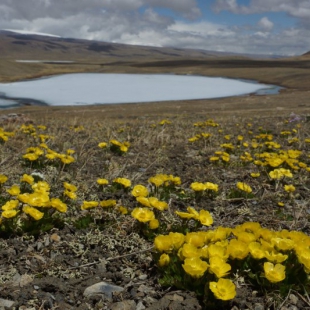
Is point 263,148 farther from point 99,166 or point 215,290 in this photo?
point 215,290

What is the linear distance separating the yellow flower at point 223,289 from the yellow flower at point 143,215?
1.48 meters

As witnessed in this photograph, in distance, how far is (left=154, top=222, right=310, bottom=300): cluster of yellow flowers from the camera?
127 inches

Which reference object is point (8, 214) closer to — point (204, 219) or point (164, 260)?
point (164, 260)

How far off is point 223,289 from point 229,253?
0.41 m

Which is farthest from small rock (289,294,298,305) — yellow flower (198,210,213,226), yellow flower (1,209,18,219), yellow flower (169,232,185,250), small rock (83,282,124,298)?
yellow flower (1,209,18,219)

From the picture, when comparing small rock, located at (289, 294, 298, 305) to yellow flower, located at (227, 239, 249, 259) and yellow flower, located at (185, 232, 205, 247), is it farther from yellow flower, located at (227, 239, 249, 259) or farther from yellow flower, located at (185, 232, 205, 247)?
yellow flower, located at (185, 232, 205, 247)

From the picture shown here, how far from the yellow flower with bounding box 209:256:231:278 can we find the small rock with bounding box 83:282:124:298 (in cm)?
100

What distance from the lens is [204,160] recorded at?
926 cm

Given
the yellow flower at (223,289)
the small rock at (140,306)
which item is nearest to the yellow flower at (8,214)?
the small rock at (140,306)

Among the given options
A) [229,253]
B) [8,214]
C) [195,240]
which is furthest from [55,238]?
[229,253]

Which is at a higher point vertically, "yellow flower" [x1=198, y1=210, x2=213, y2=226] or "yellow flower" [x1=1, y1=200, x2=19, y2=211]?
"yellow flower" [x1=1, y1=200, x2=19, y2=211]

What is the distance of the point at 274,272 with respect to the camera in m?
3.26

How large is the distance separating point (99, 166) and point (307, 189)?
13.9 ft

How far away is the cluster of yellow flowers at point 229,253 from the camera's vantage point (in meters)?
3.22
